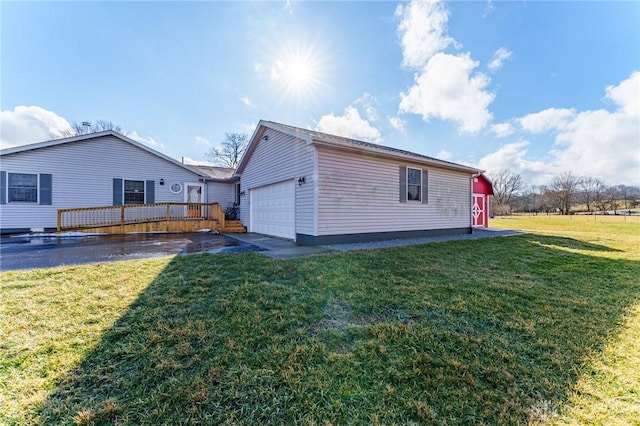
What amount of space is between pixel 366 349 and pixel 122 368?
7.02ft

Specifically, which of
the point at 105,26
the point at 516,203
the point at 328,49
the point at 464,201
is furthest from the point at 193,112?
the point at 516,203

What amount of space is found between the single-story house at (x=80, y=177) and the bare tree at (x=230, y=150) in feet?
61.0

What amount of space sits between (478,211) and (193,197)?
17637 mm

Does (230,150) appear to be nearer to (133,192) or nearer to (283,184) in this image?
(133,192)

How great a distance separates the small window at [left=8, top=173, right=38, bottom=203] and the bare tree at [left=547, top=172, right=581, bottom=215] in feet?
201

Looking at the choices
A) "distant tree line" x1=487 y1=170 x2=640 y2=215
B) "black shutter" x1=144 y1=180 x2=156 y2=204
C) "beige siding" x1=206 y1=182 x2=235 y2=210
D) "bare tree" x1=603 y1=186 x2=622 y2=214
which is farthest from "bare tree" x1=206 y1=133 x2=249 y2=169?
"bare tree" x1=603 y1=186 x2=622 y2=214

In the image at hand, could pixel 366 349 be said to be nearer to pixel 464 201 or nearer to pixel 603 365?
pixel 603 365

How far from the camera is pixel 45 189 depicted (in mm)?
11000

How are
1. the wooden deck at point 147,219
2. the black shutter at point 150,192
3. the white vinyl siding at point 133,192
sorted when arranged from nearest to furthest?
1. the wooden deck at point 147,219
2. the white vinyl siding at point 133,192
3. the black shutter at point 150,192

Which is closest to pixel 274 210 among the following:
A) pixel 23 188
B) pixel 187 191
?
pixel 187 191

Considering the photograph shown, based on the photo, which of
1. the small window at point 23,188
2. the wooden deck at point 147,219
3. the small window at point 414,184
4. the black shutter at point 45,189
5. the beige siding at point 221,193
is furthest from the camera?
the beige siding at point 221,193

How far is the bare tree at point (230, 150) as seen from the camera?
31.7 m

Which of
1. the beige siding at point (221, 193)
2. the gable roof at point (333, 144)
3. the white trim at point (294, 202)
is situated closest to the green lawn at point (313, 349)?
the white trim at point (294, 202)

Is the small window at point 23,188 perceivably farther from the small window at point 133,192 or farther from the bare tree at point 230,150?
the bare tree at point 230,150
